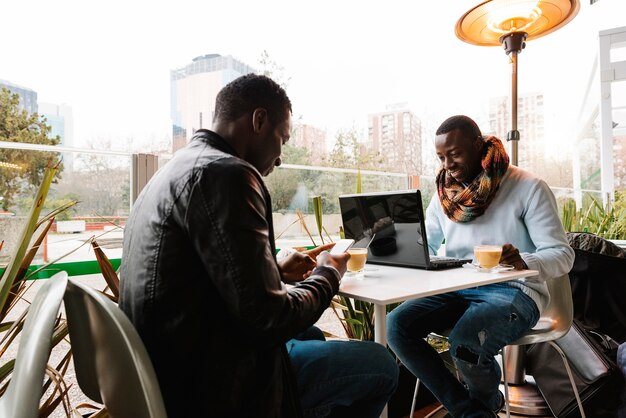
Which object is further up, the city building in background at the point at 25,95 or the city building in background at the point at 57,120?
the city building in background at the point at 25,95

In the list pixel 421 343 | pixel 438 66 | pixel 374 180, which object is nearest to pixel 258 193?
pixel 421 343

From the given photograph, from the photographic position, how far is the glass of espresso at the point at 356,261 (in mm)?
1485

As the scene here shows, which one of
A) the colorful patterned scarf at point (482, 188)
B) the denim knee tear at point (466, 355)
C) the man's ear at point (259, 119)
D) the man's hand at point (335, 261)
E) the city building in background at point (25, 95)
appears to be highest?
the city building in background at point (25, 95)

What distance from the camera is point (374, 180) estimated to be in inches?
135

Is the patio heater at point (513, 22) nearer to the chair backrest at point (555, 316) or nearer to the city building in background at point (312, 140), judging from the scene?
the chair backrest at point (555, 316)

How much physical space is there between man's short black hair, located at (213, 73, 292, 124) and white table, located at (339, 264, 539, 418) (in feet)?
1.78

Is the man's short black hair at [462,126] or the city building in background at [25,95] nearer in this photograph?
the man's short black hair at [462,126]

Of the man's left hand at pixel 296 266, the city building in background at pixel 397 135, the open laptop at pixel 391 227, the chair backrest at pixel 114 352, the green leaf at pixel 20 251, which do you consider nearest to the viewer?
the chair backrest at pixel 114 352

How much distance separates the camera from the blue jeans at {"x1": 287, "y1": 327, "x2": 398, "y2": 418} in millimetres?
Answer: 1128

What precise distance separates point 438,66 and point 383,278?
4.97 meters

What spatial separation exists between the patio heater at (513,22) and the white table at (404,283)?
150cm

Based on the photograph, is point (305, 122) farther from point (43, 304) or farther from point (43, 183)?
point (43, 304)

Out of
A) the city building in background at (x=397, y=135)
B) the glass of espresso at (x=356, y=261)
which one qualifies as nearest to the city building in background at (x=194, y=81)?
the city building in background at (x=397, y=135)

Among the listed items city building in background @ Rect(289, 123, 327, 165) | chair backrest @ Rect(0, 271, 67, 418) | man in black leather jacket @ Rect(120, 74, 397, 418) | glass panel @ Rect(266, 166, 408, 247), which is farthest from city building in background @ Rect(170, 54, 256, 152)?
chair backrest @ Rect(0, 271, 67, 418)
